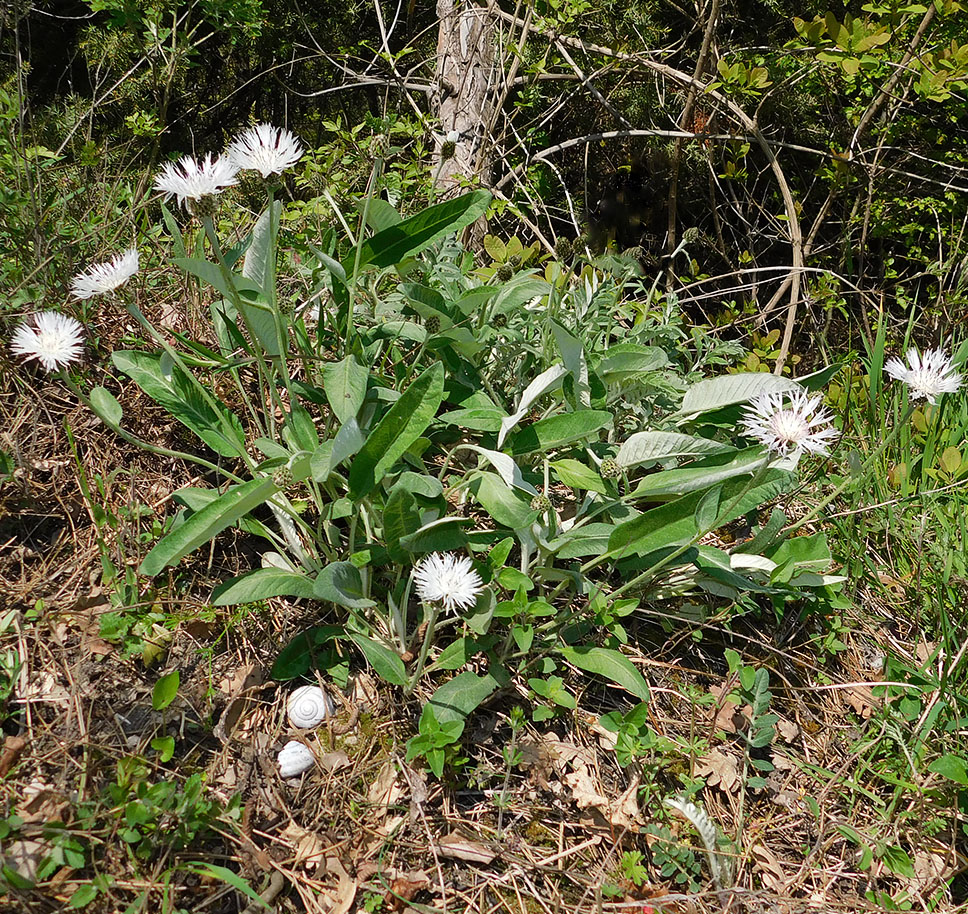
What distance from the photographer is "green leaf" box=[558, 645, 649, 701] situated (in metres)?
1.54

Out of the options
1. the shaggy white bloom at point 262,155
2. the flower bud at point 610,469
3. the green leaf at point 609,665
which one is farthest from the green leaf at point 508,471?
the shaggy white bloom at point 262,155

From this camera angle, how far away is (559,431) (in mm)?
1701

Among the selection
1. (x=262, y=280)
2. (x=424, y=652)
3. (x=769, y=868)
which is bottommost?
(x=769, y=868)

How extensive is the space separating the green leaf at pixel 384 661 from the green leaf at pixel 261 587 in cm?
14

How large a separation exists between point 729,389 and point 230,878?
1.42 m

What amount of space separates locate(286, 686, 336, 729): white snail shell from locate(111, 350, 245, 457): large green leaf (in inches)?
20.1

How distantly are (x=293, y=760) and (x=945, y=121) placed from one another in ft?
12.5

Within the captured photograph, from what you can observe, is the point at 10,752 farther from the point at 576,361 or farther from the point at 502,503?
the point at 576,361

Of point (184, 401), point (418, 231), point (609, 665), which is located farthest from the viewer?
point (418, 231)

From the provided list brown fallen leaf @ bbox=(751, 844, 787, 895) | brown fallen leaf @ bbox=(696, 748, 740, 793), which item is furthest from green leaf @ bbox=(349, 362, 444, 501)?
brown fallen leaf @ bbox=(751, 844, 787, 895)

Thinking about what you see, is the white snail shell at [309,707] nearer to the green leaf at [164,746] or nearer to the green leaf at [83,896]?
the green leaf at [164,746]

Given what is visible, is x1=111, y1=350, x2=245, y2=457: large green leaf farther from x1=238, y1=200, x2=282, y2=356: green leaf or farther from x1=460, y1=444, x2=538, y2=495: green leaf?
x1=460, y1=444, x2=538, y2=495: green leaf

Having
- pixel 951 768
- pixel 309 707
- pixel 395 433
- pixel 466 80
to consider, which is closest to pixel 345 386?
pixel 395 433

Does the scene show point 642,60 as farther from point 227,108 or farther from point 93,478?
point 227,108
